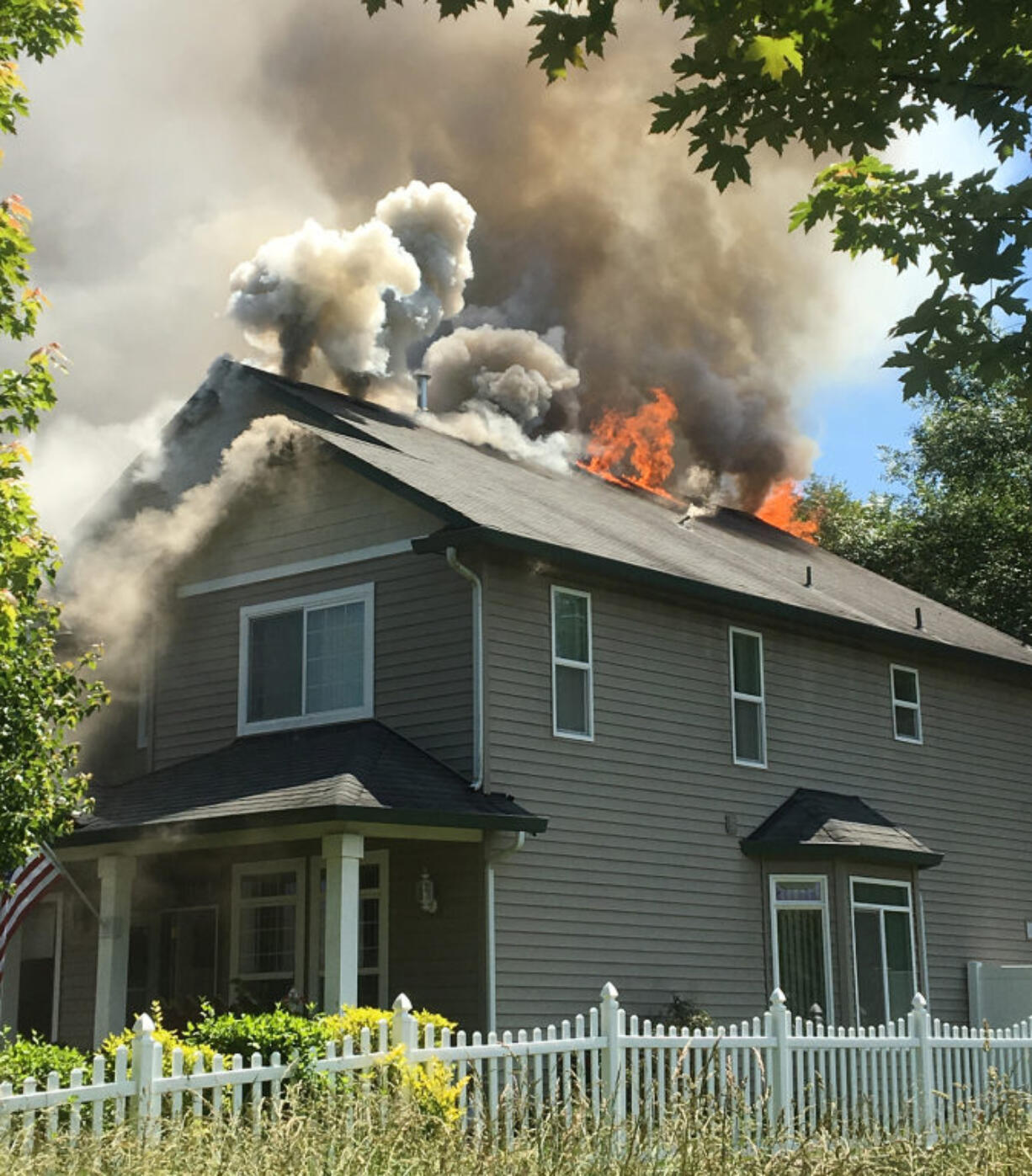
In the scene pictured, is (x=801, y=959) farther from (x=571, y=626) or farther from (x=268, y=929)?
(x=268, y=929)

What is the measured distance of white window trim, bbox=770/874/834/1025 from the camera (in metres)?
20.4

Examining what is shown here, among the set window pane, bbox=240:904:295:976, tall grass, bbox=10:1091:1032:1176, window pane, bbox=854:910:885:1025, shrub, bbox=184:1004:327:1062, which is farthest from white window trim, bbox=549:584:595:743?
tall grass, bbox=10:1091:1032:1176

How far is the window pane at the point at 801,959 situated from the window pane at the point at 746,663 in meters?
2.84

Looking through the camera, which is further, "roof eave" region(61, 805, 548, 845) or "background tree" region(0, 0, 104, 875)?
"roof eave" region(61, 805, 548, 845)

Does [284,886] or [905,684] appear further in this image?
[905,684]

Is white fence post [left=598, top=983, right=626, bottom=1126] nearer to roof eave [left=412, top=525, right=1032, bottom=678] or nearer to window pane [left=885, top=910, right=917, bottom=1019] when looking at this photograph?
roof eave [left=412, top=525, right=1032, bottom=678]

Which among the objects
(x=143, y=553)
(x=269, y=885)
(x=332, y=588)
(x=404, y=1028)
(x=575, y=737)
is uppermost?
(x=143, y=553)

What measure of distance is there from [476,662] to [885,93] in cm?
977

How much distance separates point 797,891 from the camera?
20.8 meters

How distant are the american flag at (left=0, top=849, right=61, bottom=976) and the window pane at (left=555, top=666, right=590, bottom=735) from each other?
5741mm

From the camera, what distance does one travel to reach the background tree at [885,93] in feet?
28.1

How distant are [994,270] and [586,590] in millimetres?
9971

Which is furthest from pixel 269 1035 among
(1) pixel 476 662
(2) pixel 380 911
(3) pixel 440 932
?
(1) pixel 476 662

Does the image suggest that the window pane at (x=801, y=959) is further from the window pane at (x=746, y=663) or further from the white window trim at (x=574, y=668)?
the white window trim at (x=574, y=668)
